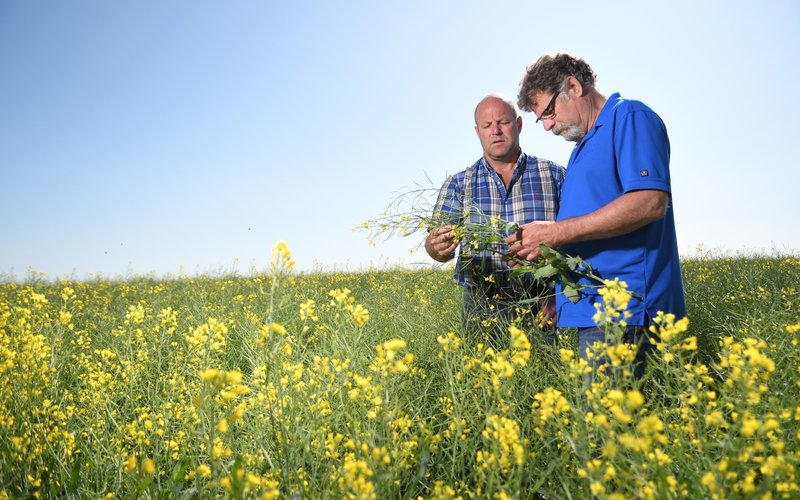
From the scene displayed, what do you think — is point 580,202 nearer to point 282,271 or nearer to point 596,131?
point 596,131

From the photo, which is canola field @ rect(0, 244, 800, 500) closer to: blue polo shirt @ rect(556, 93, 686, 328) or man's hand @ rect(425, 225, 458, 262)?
blue polo shirt @ rect(556, 93, 686, 328)

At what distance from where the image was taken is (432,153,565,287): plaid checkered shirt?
10.6 ft

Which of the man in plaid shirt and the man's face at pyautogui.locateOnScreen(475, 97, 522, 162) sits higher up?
the man's face at pyautogui.locateOnScreen(475, 97, 522, 162)

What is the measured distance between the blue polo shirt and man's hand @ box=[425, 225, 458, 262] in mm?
860

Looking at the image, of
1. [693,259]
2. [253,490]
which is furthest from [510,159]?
[693,259]

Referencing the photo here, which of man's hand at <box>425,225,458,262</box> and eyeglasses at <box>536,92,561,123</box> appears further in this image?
man's hand at <box>425,225,458,262</box>

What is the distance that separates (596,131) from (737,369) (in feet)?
4.04

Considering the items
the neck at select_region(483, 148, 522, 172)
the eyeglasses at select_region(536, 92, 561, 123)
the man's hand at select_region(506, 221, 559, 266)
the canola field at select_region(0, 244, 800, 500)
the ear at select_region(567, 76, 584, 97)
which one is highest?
the ear at select_region(567, 76, 584, 97)

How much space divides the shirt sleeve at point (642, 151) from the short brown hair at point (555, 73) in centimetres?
50

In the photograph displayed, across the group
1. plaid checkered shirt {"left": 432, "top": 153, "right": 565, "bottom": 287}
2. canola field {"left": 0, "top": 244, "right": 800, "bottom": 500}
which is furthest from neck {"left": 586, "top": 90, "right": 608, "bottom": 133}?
canola field {"left": 0, "top": 244, "right": 800, "bottom": 500}

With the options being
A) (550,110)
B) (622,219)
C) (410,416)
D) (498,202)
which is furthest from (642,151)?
(410,416)

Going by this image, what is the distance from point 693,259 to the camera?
8.70 m

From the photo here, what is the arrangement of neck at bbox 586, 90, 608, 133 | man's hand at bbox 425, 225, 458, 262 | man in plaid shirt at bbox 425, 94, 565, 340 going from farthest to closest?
man in plaid shirt at bbox 425, 94, 565, 340, man's hand at bbox 425, 225, 458, 262, neck at bbox 586, 90, 608, 133

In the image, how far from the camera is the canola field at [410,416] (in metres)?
1.33
